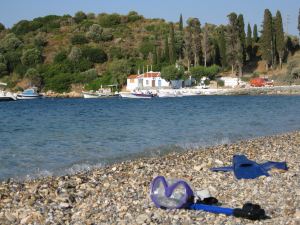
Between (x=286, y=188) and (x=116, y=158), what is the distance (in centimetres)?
798

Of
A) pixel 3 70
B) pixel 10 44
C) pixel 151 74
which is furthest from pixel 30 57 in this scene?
pixel 151 74

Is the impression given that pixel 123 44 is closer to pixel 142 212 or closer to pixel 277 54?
pixel 277 54

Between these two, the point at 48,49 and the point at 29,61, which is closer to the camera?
the point at 29,61

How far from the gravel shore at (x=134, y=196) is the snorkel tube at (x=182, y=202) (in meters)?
0.11

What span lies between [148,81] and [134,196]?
88.8 metres

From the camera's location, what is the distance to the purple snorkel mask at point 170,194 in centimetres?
782

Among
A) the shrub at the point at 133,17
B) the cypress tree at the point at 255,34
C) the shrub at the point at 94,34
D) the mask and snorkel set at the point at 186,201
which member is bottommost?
the mask and snorkel set at the point at 186,201

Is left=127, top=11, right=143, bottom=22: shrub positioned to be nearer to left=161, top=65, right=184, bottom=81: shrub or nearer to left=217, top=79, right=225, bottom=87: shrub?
left=161, top=65, right=184, bottom=81: shrub

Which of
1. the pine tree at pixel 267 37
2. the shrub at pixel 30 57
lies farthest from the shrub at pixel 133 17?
the pine tree at pixel 267 37

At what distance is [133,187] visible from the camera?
31.8 ft

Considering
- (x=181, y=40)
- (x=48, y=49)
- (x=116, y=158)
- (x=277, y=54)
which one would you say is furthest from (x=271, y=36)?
(x=116, y=158)

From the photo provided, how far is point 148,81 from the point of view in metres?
97.4

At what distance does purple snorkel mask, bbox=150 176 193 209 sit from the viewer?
308 inches

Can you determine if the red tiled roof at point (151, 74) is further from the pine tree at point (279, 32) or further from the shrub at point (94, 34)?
the shrub at point (94, 34)
